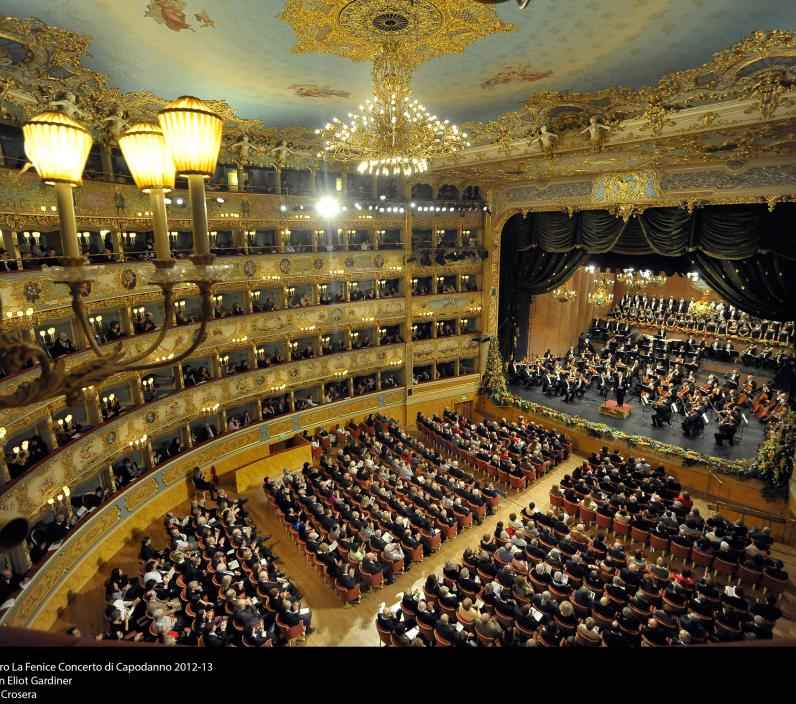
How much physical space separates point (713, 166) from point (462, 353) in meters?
12.0

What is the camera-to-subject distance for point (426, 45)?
25.5 ft

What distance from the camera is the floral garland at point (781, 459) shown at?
→ 46.0 feet

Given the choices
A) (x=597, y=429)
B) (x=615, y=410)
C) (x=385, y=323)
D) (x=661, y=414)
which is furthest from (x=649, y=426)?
(x=385, y=323)

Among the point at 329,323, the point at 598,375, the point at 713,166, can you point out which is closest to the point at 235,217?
the point at 329,323

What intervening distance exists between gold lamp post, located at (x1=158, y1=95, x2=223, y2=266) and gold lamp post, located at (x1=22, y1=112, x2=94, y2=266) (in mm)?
513

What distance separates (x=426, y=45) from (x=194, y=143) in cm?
673

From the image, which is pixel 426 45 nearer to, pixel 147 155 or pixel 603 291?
pixel 147 155

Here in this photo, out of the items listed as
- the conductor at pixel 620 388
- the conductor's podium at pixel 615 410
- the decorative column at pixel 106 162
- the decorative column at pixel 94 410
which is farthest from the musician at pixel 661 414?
the decorative column at pixel 106 162

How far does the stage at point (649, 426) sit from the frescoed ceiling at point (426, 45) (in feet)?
42.6

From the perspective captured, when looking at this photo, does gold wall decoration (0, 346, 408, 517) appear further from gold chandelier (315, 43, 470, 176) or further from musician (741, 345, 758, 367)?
musician (741, 345, 758, 367)

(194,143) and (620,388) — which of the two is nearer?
(194,143)

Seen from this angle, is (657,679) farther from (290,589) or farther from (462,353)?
(462,353)

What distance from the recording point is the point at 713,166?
14.1 m

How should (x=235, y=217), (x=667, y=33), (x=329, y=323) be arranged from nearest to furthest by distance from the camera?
(x=667, y=33), (x=235, y=217), (x=329, y=323)
